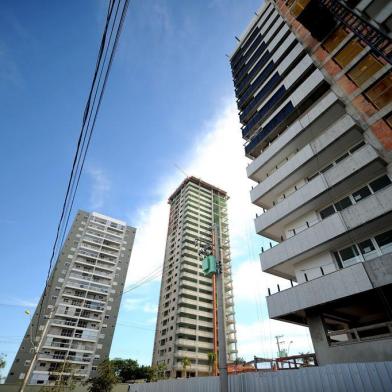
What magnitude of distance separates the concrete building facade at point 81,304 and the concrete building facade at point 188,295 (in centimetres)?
1288

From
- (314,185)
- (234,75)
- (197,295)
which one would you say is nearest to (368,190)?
(314,185)

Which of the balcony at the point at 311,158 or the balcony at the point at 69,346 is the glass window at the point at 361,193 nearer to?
the balcony at the point at 311,158

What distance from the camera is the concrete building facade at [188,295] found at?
5350 cm

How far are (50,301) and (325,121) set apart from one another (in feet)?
218

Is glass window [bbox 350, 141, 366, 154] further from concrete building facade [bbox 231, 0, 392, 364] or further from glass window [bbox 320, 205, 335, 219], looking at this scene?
glass window [bbox 320, 205, 335, 219]

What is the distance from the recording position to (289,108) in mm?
21766

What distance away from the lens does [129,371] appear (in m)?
47.6

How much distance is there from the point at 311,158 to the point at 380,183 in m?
4.59

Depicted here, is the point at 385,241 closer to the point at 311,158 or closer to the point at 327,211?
the point at 327,211

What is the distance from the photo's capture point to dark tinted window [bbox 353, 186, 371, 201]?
1516cm

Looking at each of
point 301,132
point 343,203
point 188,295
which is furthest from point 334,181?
point 188,295

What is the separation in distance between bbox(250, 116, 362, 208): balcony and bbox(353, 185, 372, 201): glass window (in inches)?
133

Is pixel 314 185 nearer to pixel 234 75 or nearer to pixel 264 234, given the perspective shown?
pixel 264 234

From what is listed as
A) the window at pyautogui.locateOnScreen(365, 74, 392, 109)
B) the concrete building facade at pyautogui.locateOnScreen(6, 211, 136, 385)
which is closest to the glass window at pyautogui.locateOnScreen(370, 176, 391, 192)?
the window at pyautogui.locateOnScreen(365, 74, 392, 109)
